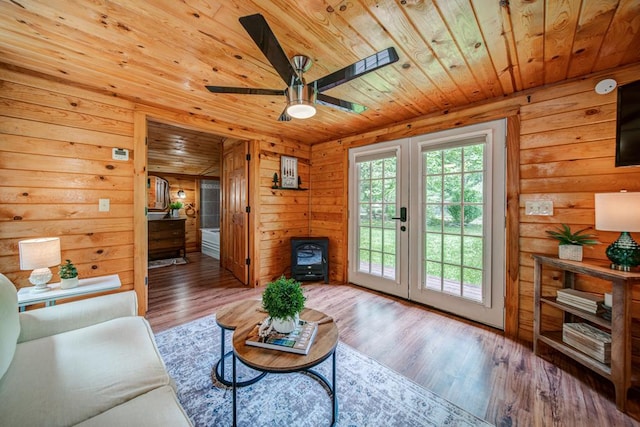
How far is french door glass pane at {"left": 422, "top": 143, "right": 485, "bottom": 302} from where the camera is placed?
8.49 ft

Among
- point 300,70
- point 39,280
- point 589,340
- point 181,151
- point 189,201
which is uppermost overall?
point 181,151

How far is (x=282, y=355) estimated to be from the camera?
1286mm

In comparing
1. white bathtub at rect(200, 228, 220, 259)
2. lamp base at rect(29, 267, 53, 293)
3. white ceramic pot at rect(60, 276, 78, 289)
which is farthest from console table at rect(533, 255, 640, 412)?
white bathtub at rect(200, 228, 220, 259)

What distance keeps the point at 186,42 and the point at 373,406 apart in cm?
262

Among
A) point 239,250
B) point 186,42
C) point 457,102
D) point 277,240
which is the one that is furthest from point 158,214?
point 457,102

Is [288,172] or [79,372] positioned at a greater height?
[288,172]

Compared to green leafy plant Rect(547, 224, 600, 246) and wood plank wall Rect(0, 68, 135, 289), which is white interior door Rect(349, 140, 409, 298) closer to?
green leafy plant Rect(547, 224, 600, 246)

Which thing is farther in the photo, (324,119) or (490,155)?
(324,119)

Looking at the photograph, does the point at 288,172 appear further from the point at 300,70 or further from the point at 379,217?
the point at 300,70

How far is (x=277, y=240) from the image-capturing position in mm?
3998

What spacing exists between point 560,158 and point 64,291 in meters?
4.19

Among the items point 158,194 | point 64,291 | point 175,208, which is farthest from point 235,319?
point 158,194

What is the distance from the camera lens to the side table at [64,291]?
1.80 metres

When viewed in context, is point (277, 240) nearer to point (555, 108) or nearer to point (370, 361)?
point (370, 361)
